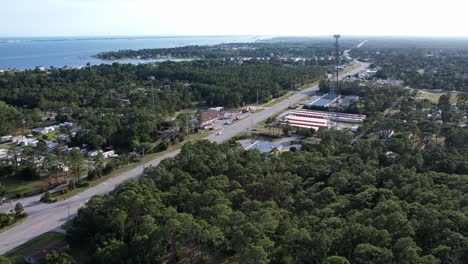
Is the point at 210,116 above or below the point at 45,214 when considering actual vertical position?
above

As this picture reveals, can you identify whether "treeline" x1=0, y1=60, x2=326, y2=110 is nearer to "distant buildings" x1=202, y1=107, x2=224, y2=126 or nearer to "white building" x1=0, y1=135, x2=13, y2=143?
"distant buildings" x1=202, y1=107, x2=224, y2=126

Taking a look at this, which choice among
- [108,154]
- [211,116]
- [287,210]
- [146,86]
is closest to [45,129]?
[108,154]

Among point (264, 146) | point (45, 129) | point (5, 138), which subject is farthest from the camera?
point (45, 129)

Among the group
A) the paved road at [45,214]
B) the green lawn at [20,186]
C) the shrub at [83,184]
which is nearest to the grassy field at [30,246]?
the paved road at [45,214]

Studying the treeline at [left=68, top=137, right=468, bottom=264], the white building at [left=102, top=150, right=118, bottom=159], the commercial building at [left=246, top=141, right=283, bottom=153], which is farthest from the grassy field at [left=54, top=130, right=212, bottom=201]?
the commercial building at [left=246, top=141, right=283, bottom=153]

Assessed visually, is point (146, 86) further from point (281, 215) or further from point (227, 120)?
point (281, 215)

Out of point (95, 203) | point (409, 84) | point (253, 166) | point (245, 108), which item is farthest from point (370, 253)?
point (409, 84)

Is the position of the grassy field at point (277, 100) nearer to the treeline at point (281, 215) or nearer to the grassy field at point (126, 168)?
the grassy field at point (126, 168)
